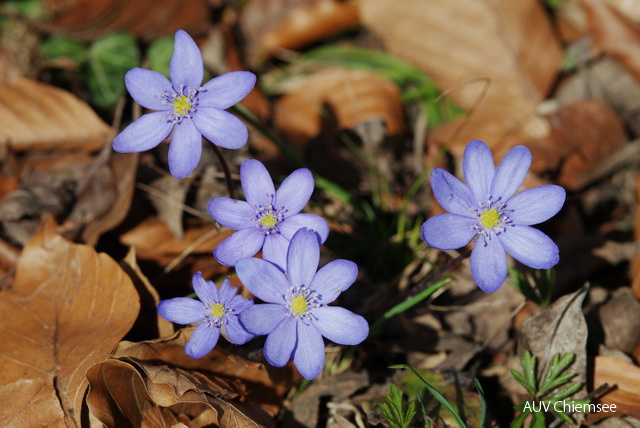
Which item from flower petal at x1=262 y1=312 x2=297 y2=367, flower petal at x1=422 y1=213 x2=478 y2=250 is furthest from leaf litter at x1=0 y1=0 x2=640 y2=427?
flower petal at x1=422 y1=213 x2=478 y2=250

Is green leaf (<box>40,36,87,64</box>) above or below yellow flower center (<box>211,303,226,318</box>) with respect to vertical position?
below

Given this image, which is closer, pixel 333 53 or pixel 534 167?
pixel 534 167

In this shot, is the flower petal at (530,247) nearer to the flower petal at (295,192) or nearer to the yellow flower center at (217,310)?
the flower petal at (295,192)

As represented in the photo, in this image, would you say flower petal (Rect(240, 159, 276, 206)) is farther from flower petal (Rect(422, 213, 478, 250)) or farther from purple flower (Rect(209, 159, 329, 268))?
flower petal (Rect(422, 213, 478, 250))

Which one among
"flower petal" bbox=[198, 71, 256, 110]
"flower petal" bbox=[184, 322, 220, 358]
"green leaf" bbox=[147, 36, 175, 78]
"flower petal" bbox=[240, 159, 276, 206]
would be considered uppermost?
"flower petal" bbox=[198, 71, 256, 110]

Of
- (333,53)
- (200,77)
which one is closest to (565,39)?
(333,53)

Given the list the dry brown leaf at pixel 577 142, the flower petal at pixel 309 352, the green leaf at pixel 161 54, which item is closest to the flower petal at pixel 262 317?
the flower petal at pixel 309 352

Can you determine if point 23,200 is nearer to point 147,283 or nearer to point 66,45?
point 147,283
